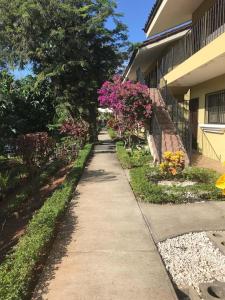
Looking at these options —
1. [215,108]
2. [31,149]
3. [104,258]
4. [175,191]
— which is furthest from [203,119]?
[104,258]

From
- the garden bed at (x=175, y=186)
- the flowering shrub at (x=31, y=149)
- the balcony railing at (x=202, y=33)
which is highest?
the balcony railing at (x=202, y=33)

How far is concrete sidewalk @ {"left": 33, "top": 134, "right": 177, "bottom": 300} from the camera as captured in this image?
13.6 ft

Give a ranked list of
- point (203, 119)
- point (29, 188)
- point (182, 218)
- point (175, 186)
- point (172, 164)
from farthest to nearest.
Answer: point (203, 119) < point (172, 164) < point (29, 188) < point (175, 186) < point (182, 218)

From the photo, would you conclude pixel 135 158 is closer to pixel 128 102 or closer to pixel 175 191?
pixel 128 102

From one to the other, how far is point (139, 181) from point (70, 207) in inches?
88.8

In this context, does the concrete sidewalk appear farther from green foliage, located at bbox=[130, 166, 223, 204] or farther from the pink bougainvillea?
the pink bougainvillea

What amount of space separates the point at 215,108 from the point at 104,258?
32.3 ft

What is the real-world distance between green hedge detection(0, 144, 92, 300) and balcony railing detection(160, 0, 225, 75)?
782 cm

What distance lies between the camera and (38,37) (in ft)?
57.7

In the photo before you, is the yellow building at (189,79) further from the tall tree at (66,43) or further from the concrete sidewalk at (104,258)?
the concrete sidewalk at (104,258)

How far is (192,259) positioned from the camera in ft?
17.0

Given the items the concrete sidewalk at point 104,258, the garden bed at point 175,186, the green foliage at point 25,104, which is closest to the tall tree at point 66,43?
the green foliage at point 25,104

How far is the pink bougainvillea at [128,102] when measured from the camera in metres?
14.8

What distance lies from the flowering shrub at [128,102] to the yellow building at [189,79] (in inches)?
24.8
